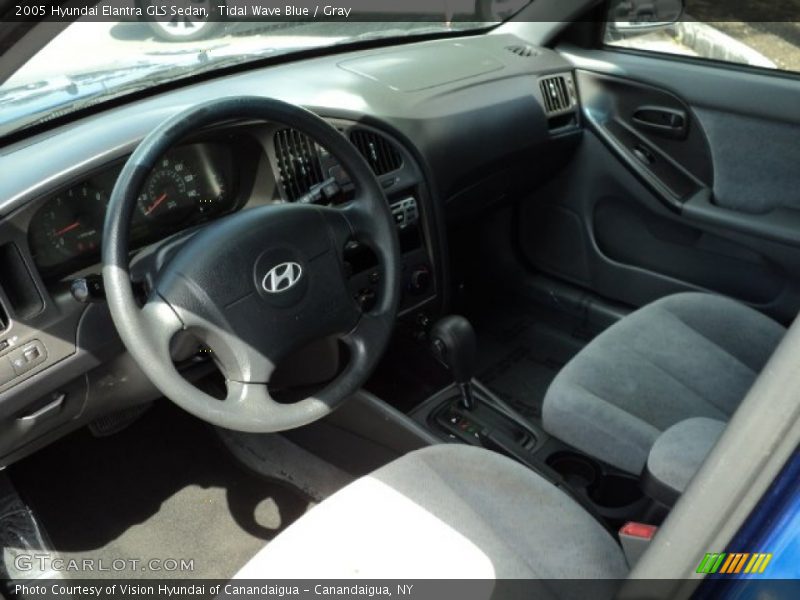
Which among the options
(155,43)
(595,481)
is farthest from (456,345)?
(155,43)

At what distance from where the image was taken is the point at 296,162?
5.96 ft

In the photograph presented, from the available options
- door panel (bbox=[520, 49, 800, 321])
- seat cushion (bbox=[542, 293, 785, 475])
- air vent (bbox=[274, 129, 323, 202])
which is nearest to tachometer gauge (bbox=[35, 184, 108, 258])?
air vent (bbox=[274, 129, 323, 202])

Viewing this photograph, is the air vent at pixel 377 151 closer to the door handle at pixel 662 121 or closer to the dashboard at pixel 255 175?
the dashboard at pixel 255 175

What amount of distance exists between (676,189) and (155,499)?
1.68 m

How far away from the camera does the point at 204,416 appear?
133 cm

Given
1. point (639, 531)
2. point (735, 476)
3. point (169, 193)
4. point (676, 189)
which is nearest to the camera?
point (735, 476)

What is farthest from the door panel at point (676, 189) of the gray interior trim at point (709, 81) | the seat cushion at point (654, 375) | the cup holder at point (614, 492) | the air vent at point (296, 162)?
the air vent at point (296, 162)

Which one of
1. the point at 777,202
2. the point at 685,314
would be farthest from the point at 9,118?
the point at 777,202

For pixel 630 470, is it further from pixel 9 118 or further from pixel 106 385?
pixel 9 118

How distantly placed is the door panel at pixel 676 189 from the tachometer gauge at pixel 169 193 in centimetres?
132

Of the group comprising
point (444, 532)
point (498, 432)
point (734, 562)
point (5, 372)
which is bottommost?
point (498, 432)

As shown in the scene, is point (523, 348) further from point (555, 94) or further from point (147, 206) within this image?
point (147, 206)

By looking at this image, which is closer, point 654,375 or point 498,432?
point 654,375

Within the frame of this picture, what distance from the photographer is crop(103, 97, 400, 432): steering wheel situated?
1.28m
